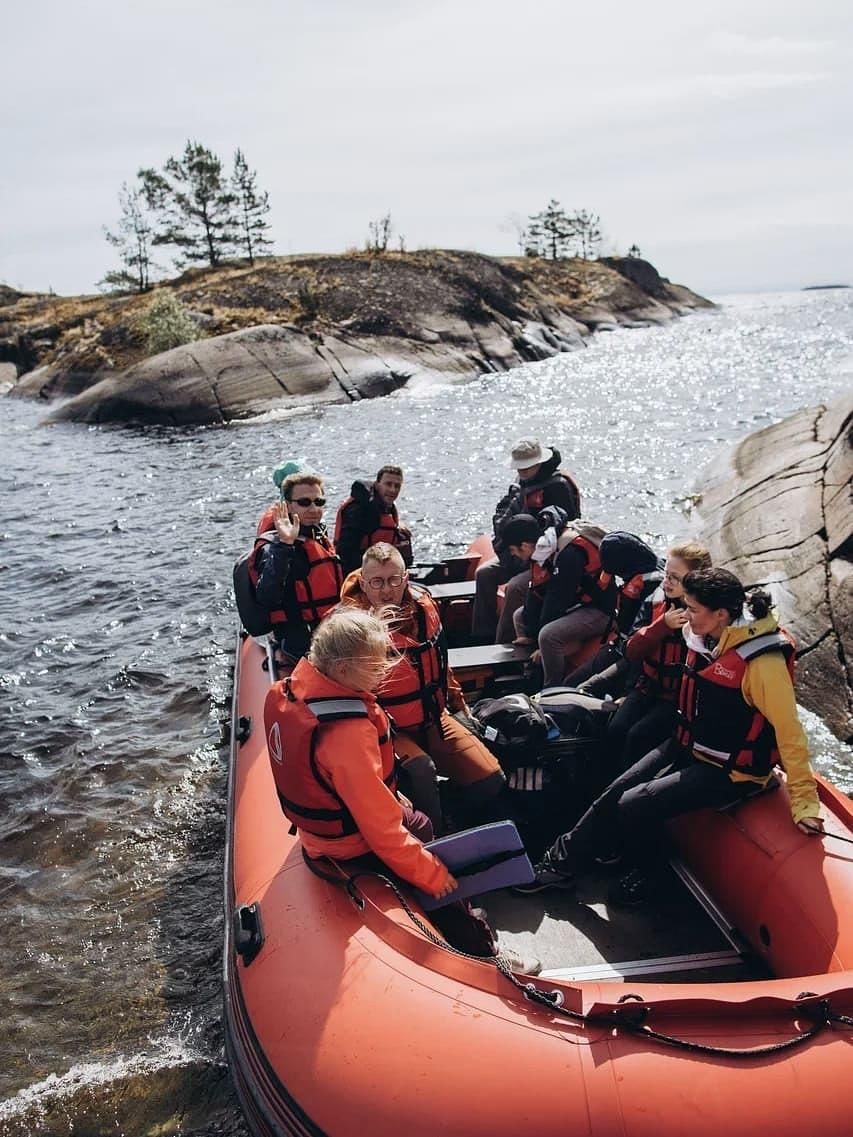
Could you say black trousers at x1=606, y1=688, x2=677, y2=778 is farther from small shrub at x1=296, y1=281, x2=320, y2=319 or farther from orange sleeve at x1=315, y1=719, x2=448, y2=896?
small shrub at x1=296, y1=281, x2=320, y2=319

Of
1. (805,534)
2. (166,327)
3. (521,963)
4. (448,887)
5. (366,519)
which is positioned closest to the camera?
(448,887)

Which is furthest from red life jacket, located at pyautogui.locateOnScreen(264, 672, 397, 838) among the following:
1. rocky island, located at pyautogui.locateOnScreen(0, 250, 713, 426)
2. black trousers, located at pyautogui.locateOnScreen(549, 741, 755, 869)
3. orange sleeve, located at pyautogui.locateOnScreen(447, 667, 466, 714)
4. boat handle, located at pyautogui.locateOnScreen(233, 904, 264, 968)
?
rocky island, located at pyautogui.locateOnScreen(0, 250, 713, 426)

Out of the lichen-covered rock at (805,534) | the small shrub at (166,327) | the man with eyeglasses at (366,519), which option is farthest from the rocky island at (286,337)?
the man with eyeglasses at (366,519)

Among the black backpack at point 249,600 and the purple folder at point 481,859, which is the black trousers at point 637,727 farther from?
the black backpack at point 249,600

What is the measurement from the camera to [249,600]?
512cm

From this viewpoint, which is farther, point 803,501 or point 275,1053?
point 803,501

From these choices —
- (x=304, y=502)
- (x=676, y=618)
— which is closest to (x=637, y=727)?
(x=676, y=618)

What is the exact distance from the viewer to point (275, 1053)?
2.99 m

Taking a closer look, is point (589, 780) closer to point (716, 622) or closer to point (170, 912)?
point (716, 622)

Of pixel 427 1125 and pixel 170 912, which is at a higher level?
pixel 427 1125

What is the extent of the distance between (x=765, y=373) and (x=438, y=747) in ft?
88.2

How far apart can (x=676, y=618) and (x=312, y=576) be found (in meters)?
2.24

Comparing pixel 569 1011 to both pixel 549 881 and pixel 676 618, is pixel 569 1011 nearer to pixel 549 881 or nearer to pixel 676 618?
pixel 549 881

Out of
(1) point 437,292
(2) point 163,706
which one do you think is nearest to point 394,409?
(1) point 437,292
